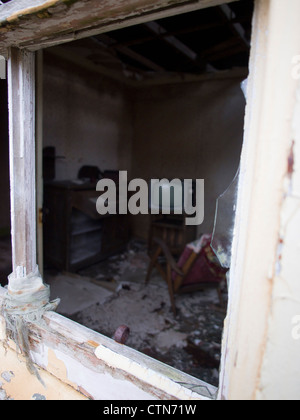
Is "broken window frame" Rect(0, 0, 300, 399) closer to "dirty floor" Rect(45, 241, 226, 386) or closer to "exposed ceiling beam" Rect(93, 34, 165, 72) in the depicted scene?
"dirty floor" Rect(45, 241, 226, 386)

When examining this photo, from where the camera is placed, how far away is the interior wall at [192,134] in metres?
4.89

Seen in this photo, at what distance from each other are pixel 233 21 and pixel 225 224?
302 cm

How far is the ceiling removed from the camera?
3.06m

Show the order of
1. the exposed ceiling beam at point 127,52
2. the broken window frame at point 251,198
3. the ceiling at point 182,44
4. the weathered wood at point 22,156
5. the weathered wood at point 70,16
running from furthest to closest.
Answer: the exposed ceiling beam at point 127,52, the ceiling at point 182,44, the weathered wood at point 22,156, the weathered wood at point 70,16, the broken window frame at point 251,198

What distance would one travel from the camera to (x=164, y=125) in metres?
5.58

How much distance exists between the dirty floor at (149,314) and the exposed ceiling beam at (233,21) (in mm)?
3244

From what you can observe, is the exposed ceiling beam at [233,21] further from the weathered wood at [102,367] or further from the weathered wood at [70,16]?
the weathered wood at [102,367]

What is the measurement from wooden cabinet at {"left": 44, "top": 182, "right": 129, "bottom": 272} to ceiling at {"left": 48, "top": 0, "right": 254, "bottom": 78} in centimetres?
204

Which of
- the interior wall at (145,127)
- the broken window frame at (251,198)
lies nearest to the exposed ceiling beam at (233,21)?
the interior wall at (145,127)

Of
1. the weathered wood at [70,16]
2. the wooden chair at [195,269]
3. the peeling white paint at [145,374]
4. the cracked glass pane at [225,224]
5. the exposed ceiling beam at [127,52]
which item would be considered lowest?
the wooden chair at [195,269]

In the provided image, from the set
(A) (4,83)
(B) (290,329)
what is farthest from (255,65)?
(A) (4,83)

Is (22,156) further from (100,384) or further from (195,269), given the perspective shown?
(195,269)

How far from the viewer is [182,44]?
12.9 feet

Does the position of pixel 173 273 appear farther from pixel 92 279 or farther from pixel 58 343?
pixel 58 343
